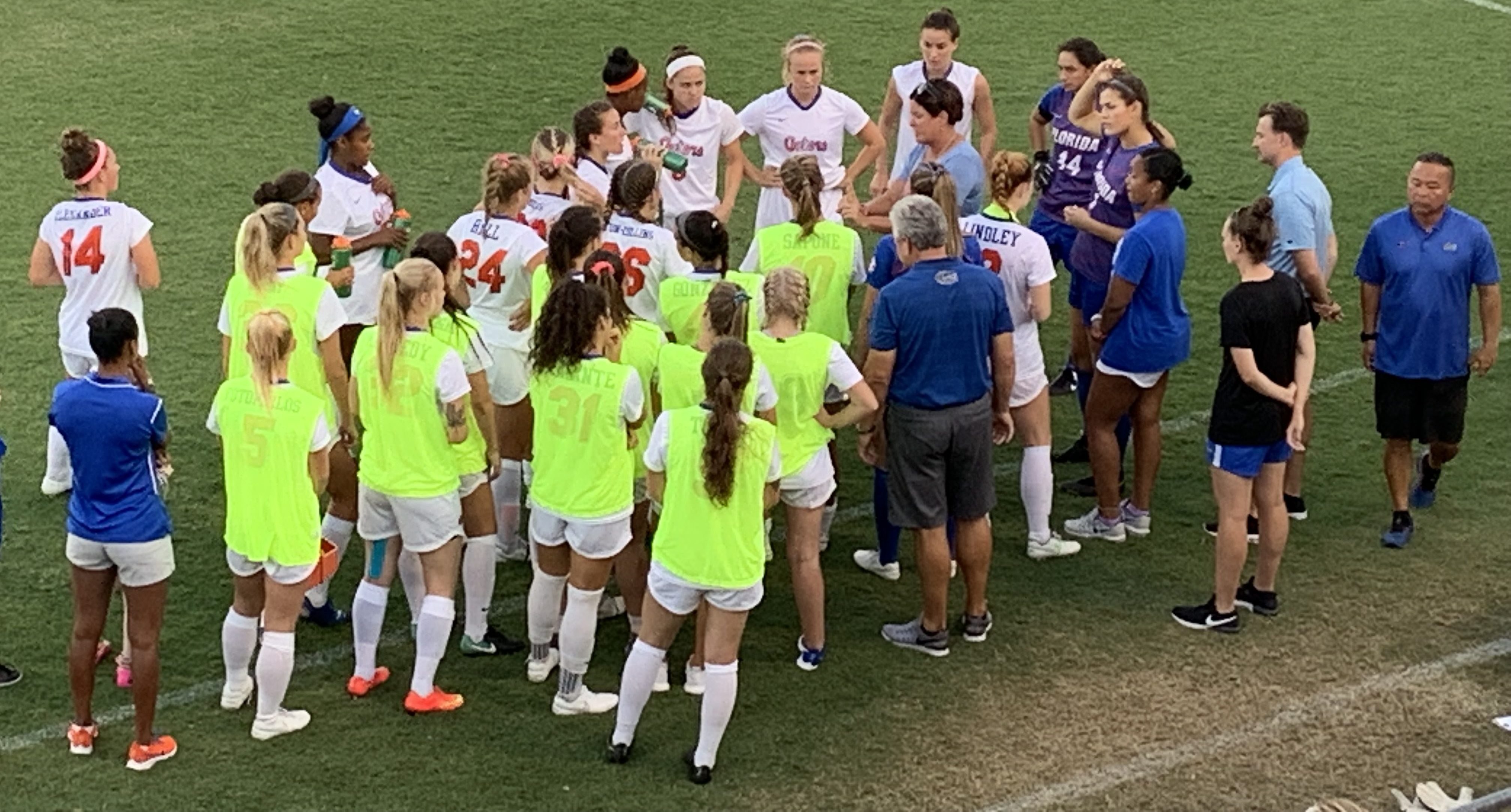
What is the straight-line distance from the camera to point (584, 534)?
25.3 ft

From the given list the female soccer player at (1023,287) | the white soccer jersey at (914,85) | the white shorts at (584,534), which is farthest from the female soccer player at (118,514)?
the white soccer jersey at (914,85)

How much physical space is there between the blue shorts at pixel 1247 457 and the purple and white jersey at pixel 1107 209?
1392mm

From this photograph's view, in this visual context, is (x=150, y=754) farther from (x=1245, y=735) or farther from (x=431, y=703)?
(x=1245, y=735)

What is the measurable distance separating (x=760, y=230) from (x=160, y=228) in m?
5.49

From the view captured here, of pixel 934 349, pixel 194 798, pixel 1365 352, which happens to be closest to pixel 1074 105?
pixel 1365 352

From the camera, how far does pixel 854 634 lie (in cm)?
870

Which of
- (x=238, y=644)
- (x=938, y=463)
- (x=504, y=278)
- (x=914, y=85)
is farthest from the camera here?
(x=914, y=85)

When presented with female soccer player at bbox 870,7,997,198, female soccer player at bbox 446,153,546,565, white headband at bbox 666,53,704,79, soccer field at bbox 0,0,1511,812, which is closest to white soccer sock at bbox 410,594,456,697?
soccer field at bbox 0,0,1511,812

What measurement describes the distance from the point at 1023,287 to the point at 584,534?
7.53 ft

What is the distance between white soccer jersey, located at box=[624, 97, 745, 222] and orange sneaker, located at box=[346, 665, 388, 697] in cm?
320

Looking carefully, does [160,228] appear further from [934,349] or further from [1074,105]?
[934,349]

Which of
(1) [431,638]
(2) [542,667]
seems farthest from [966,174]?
(1) [431,638]

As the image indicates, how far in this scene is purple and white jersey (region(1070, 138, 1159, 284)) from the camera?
9664mm

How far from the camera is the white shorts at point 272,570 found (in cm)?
755
